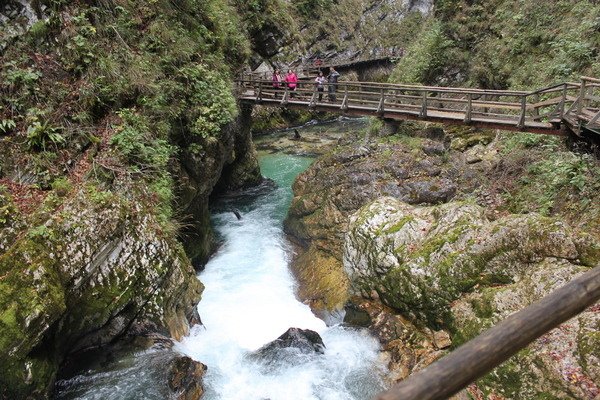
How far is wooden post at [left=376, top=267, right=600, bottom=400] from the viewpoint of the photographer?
1.96m

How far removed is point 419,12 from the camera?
52000 mm

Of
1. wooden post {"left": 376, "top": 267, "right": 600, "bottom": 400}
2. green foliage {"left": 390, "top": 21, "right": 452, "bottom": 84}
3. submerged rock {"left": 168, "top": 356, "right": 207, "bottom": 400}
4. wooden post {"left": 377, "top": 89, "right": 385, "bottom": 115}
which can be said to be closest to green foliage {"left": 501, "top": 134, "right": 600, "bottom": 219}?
wooden post {"left": 377, "top": 89, "right": 385, "bottom": 115}

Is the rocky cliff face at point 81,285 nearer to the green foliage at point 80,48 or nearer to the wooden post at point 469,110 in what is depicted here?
the green foliage at point 80,48

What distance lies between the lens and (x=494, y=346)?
2.19 metres

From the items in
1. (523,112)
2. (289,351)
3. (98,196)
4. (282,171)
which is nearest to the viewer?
(98,196)

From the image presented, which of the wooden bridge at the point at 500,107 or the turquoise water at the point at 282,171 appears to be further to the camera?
the turquoise water at the point at 282,171

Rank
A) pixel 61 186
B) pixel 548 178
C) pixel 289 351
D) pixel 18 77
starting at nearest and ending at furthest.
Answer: pixel 61 186, pixel 18 77, pixel 289 351, pixel 548 178

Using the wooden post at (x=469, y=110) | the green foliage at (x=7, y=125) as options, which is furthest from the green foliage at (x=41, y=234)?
the wooden post at (x=469, y=110)

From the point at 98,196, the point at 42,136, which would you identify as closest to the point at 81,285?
the point at 98,196

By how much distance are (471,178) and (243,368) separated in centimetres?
957

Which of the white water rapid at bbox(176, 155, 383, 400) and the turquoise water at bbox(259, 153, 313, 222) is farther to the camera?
the turquoise water at bbox(259, 153, 313, 222)

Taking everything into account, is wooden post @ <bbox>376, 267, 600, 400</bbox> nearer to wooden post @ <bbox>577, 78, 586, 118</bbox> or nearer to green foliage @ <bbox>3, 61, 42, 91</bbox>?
wooden post @ <bbox>577, 78, 586, 118</bbox>

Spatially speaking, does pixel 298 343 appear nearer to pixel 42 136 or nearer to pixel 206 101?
pixel 42 136

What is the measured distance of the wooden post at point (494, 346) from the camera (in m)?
1.96
